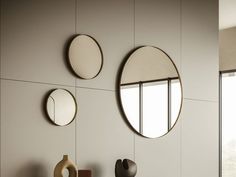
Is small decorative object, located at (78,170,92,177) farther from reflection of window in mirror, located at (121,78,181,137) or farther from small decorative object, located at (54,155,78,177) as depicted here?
reflection of window in mirror, located at (121,78,181,137)

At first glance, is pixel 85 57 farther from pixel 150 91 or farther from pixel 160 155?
pixel 160 155

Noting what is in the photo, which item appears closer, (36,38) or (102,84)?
(36,38)

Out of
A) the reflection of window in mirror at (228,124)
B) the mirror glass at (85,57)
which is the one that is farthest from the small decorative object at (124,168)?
the reflection of window in mirror at (228,124)

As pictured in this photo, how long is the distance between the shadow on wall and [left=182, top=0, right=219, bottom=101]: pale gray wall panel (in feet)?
5.47

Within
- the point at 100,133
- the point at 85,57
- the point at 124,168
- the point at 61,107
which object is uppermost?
the point at 85,57

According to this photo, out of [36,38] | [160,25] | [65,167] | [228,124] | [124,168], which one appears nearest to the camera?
[65,167]

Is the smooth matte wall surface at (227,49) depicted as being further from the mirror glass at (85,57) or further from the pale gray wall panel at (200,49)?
the mirror glass at (85,57)

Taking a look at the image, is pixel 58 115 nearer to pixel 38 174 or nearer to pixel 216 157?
pixel 38 174

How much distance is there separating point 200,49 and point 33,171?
2.17 m

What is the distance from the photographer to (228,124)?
626 cm

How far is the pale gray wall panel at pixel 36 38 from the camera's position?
261 cm

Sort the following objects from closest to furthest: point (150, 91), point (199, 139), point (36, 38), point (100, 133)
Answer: point (36, 38) → point (100, 133) → point (150, 91) → point (199, 139)

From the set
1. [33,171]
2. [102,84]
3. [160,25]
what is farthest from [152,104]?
[33,171]

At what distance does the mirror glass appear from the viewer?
117 inches
